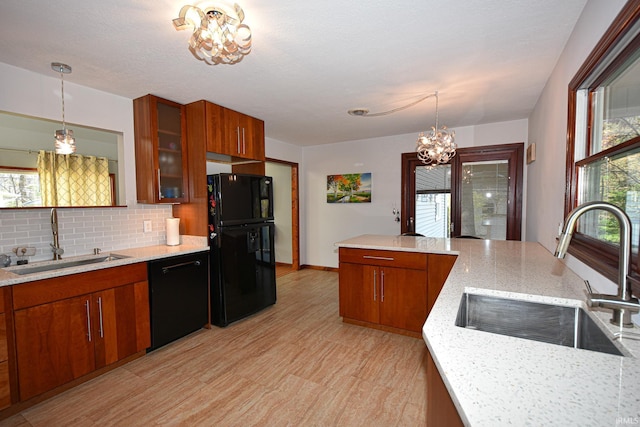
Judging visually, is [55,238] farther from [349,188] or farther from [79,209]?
[349,188]

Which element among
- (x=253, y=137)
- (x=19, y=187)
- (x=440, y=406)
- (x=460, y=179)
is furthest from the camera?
(x=460, y=179)

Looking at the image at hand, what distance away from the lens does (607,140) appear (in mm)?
1439

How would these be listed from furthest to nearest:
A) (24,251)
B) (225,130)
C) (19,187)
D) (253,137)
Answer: (253,137) < (225,130) < (19,187) < (24,251)

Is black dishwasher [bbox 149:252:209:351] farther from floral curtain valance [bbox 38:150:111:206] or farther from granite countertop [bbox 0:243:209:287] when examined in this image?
floral curtain valance [bbox 38:150:111:206]

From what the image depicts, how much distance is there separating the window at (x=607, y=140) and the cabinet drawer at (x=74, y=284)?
9.75 ft

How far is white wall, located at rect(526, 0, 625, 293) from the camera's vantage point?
4.57 ft

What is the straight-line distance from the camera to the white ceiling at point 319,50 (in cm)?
159

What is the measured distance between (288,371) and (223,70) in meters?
2.43

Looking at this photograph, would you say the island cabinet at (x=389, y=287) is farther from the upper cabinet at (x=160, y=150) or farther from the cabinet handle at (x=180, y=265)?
the upper cabinet at (x=160, y=150)

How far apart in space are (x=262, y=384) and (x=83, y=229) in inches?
81.5

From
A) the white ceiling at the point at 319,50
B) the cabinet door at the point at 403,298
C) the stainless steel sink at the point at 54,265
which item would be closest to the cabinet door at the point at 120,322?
the stainless steel sink at the point at 54,265

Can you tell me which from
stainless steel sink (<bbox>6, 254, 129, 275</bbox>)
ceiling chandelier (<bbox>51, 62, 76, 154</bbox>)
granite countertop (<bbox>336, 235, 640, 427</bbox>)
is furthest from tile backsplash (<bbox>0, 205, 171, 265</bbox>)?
granite countertop (<bbox>336, 235, 640, 427</bbox>)

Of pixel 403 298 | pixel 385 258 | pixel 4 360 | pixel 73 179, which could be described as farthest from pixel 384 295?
pixel 73 179

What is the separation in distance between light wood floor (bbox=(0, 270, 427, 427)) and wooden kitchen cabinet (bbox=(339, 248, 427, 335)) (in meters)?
0.16
